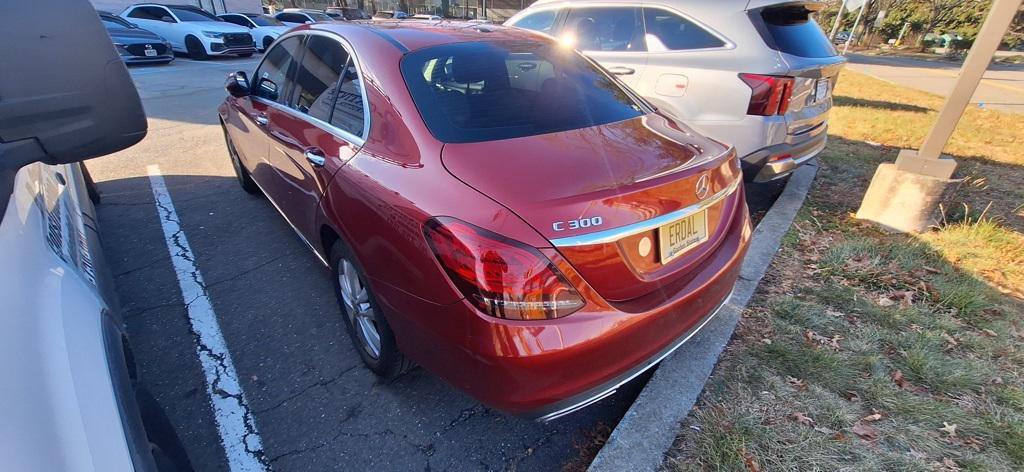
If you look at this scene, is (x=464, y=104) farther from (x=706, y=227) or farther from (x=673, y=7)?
(x=673, y=7)

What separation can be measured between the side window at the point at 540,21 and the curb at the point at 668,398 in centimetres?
326

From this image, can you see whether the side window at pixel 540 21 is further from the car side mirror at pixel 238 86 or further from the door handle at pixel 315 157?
the door handle at pixel 315 157

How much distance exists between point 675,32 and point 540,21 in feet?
5.39

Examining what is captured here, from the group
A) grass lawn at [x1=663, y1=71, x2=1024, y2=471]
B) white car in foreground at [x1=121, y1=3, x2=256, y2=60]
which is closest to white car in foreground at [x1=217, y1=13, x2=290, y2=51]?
white car in foreground at [x1=121, y1=3, x2=256, y2=60]

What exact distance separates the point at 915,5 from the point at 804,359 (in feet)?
132

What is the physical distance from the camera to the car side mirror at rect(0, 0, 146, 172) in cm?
121

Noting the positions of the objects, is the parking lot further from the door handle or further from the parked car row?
the door handle

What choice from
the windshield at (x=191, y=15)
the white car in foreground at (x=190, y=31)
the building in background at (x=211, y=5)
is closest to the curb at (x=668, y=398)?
the white car in foreground at (x=190, y=31)

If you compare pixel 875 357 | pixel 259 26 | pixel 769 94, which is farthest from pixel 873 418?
pixel 259 26

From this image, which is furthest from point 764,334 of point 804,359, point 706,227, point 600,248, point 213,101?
point 213,101

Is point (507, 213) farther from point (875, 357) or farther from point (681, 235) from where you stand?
point (875, 357)

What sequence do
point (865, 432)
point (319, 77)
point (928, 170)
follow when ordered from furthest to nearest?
point (928, 170) < point (319, 77) < point (865, 432)

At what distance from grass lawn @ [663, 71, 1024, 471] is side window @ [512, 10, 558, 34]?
10.2ft

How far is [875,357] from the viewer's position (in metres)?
2.38
